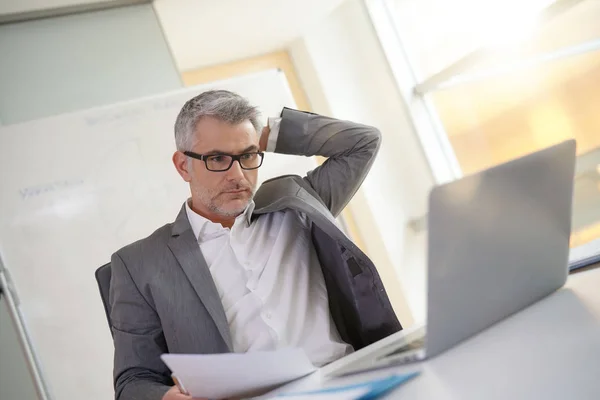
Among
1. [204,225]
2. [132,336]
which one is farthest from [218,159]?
[132,336]

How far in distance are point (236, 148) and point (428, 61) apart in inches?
100

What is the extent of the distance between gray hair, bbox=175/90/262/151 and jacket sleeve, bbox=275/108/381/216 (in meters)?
0.13

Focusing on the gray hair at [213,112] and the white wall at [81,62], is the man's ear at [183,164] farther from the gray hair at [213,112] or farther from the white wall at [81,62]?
the white wall at [81,62]

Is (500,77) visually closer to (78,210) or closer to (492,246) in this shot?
(78,210)

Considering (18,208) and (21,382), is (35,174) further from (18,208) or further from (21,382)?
(21,382)

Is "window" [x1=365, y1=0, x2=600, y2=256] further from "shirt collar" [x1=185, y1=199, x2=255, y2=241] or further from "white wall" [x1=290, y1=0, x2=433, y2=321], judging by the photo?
"shirt collar" [x1=185, y1=199, x2=255, y2=241]

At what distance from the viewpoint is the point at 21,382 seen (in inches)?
91.5

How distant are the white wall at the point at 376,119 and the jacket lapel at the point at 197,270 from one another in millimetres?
2372

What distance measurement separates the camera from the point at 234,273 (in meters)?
1.30

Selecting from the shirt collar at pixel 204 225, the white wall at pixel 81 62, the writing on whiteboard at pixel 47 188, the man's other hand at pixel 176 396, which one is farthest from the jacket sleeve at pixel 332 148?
the white wall at pixel 81 62

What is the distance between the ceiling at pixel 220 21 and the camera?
109 inches

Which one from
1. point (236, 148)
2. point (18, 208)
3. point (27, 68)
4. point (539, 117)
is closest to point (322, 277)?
point (236, 148)

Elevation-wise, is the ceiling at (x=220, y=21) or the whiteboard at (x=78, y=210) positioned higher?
the ceiling at (x=220, y=21)

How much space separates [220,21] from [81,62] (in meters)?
0.82
